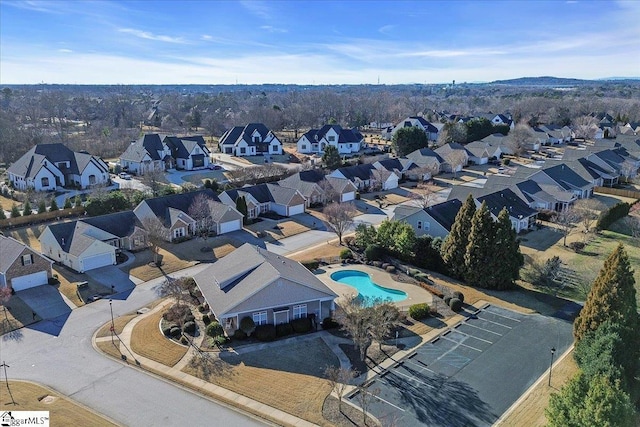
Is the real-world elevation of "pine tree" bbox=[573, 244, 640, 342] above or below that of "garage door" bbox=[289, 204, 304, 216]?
above

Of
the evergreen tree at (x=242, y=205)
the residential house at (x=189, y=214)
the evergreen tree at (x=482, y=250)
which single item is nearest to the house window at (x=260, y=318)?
the evergreen tree at (x=482, y=250)

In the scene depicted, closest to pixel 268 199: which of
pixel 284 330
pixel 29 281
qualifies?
pixel 29 281

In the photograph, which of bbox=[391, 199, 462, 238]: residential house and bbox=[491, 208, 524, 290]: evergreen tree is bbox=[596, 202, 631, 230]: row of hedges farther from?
bbox=[491, 208, 524, 290]: evergreen tree

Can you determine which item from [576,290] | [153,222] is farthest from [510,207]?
[153,222]

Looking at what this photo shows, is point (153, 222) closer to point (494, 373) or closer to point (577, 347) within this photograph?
point (494, 373)

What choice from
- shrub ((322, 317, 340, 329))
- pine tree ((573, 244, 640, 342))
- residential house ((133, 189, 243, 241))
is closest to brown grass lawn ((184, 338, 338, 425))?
shrub ((322, 317, 340, 329))

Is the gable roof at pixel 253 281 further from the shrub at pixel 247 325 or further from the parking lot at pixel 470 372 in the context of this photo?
the parking lot at pixel 470 372
